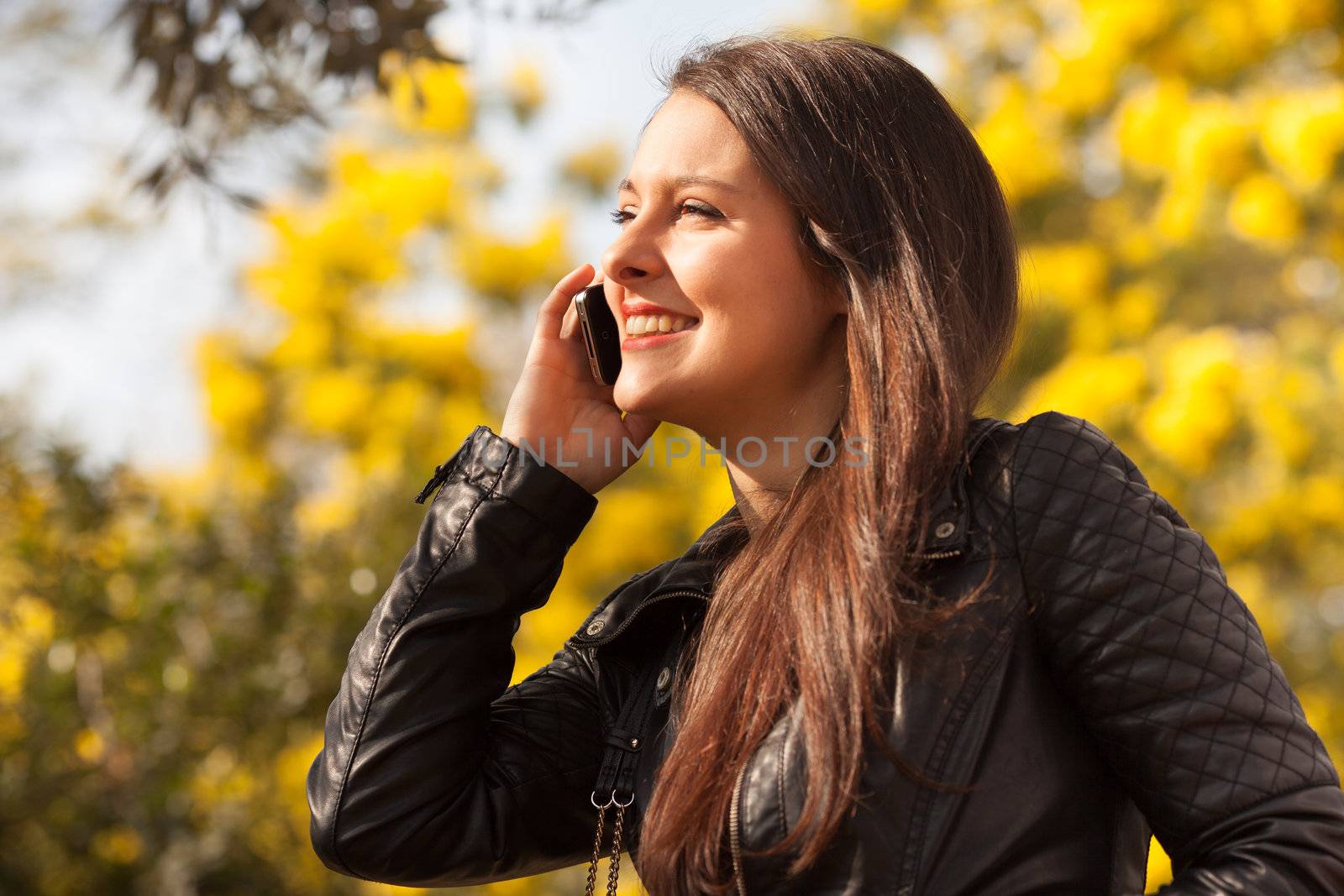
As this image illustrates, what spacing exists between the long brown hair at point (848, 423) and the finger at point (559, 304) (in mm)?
310

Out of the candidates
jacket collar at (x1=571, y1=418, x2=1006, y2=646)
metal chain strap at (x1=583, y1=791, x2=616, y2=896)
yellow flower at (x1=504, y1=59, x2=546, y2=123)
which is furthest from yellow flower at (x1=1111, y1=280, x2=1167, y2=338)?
metal chain strap at (x1=583, y1=791, x2=616, y2=896)

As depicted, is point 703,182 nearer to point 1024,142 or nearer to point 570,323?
point 570,323

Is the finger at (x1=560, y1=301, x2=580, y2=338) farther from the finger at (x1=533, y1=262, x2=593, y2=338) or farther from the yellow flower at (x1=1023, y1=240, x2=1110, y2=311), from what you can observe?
the yellow flower at (x1=1023, y1=240, x2=1110, y2=311)

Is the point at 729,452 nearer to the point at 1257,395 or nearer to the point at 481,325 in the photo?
the point at 1257,395

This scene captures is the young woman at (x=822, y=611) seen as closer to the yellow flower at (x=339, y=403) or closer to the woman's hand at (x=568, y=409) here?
the woman's hand at (x=568, y=409)

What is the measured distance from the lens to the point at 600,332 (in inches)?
69.1

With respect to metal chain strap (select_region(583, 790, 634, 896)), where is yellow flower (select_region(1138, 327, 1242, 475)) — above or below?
above

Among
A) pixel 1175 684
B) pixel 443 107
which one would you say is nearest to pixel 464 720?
pixel 1175 684

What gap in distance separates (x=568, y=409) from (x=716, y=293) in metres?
0.33

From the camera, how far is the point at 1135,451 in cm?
462

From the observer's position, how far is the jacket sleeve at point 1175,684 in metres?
1.14

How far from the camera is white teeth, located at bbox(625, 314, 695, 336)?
60.1 inches

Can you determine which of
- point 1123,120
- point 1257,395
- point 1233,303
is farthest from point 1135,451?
point 1233,303

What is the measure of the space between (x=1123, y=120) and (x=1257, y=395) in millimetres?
1154
